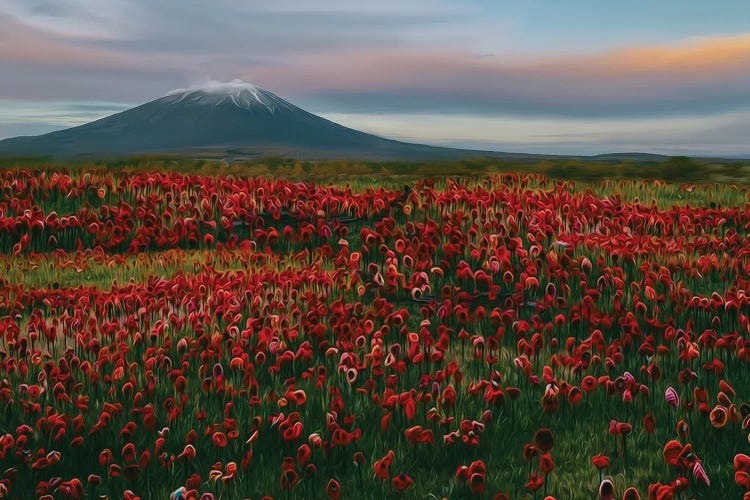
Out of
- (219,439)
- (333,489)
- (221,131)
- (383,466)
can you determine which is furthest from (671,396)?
(221,131)

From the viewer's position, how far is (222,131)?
7312cm

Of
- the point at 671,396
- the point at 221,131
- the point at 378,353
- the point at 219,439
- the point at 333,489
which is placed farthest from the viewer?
the point at 221,131

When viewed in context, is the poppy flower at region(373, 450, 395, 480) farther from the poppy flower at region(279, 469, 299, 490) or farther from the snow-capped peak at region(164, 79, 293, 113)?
the snow-capped peak at region(164, 79, 293, 113)

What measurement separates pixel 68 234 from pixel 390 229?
5.94m

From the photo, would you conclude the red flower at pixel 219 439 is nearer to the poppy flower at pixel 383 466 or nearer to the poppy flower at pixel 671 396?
the poppy flower at pixel 383 466

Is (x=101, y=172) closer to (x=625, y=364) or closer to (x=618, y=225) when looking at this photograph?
(x=618, y=225)

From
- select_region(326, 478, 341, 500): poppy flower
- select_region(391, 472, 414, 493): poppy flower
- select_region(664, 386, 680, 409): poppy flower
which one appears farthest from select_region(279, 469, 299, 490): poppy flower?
select_region(664, 386, 680, 409): poppy flower

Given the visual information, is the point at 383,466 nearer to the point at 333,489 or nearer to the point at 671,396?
the point at 333,489

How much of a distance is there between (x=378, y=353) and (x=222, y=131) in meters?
67.7

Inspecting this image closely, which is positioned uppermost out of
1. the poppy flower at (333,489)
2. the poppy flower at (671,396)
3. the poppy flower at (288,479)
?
the poppy flower at (671,396)

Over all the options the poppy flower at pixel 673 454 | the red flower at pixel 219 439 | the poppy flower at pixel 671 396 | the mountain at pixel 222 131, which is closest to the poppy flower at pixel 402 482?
the red flower at pixel 219 439

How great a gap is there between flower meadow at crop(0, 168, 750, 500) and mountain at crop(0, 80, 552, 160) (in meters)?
46.2

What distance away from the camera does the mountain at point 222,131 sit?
209 feet

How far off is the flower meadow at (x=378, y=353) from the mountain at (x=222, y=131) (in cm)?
4621
